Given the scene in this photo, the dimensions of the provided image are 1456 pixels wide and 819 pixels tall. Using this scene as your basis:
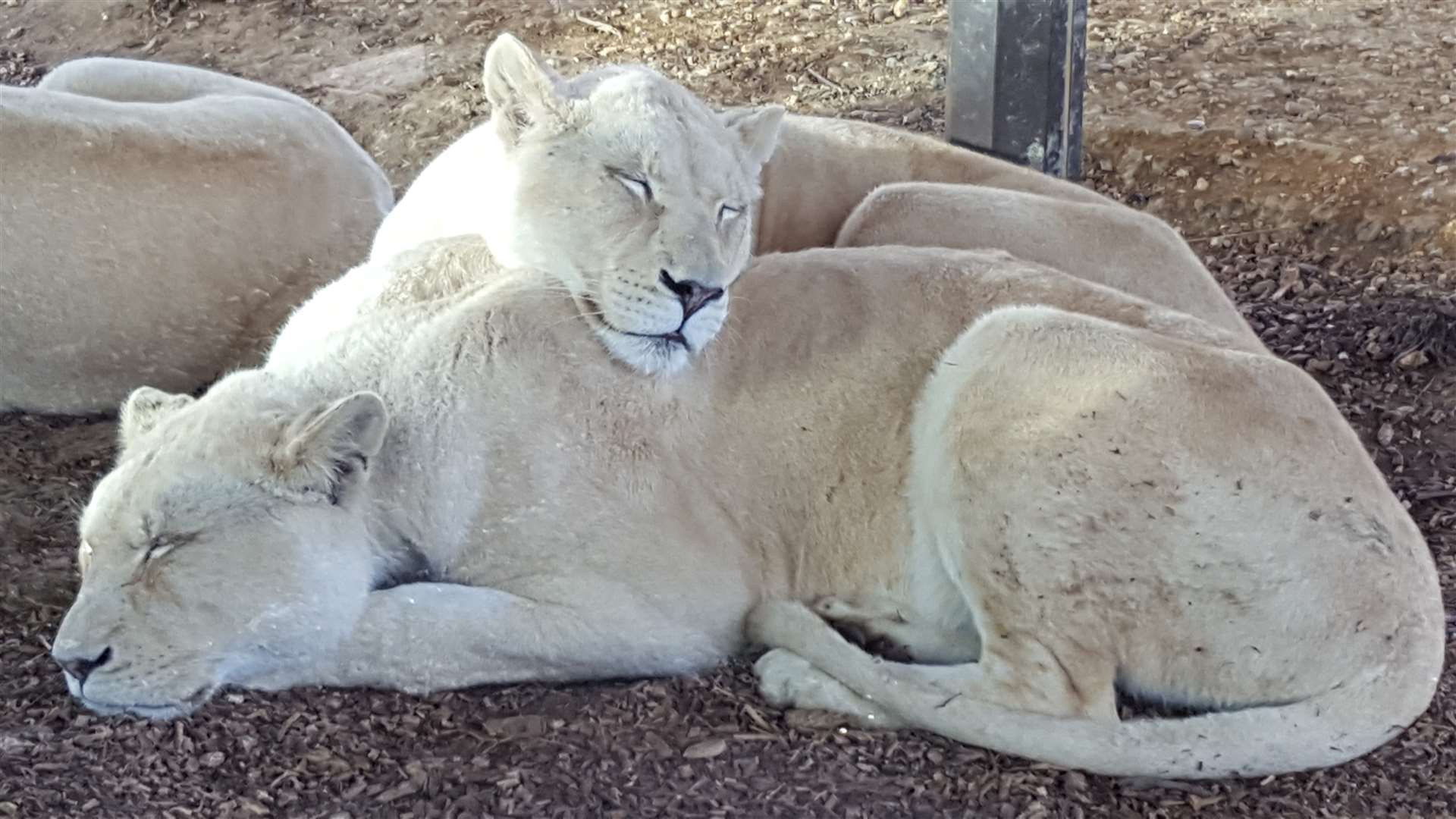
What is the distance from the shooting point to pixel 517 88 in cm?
530

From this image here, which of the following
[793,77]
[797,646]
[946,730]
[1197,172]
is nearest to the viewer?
[946,730]

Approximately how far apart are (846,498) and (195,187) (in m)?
3.02

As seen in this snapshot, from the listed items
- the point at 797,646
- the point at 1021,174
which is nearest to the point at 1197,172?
the point at 1021,174

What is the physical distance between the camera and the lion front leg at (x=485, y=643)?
4512mm

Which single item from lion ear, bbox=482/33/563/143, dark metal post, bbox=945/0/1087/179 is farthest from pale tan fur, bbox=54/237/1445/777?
dark metal post, bbox=945/0/1087/179

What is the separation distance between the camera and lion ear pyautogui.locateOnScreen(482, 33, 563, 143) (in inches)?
206

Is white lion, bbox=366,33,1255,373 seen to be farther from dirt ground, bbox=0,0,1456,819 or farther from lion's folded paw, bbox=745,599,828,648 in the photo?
dirt ground, bbox=0,0,1456,819

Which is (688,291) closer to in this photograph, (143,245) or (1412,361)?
(143,245)

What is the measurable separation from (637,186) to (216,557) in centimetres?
167

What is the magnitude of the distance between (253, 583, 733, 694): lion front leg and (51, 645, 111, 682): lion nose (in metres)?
→ 0.42

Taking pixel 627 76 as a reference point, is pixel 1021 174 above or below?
below

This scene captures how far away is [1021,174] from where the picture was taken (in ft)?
22.2

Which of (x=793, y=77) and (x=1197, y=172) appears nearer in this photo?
(x=1197, y=172)

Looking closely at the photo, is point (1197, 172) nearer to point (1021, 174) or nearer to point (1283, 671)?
point (1021, 174)
